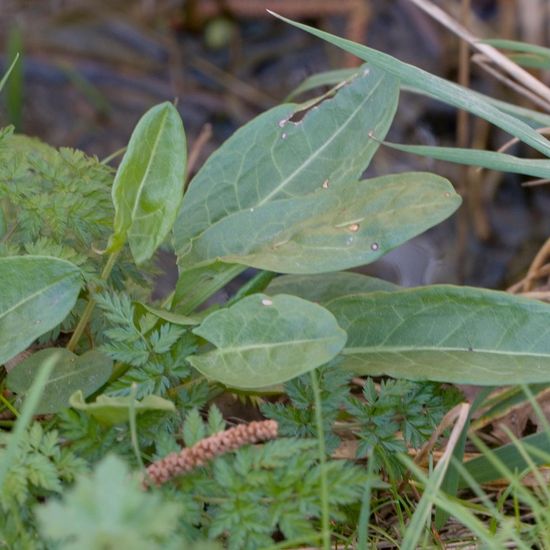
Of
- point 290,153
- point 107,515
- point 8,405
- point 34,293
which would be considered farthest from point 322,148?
point 107,515

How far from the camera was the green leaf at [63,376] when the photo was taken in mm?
1312

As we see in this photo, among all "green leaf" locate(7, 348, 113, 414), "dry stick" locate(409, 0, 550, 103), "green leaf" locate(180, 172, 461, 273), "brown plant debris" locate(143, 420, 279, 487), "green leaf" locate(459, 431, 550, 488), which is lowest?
"green leaf" locate(459, 431, 550, 488)

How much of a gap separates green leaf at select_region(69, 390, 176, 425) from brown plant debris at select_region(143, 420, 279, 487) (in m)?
0.07

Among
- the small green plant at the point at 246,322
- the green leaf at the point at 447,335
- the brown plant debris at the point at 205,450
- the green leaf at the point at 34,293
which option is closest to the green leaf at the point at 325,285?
the small green plant at the point at 246,322

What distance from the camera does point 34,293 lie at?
128 centimetres

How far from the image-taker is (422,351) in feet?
4.56

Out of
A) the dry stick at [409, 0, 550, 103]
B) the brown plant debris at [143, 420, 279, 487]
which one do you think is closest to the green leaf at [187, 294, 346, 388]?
the brown plant debris at [143, 420, 279, 487]

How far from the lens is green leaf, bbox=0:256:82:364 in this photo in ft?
4.17

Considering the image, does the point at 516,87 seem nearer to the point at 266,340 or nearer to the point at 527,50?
the point at 527,50

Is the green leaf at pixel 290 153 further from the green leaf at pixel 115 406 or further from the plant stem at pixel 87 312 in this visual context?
the green leaf at pixel 115 406

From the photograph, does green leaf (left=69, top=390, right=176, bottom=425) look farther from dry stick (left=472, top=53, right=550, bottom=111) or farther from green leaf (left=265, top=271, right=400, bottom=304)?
dry stick (left=472, top=53, right=550, bottom=111)

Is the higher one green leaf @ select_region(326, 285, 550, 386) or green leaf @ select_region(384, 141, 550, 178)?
green leaf @ select_region(384, 141, 550, 178)

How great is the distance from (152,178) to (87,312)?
0.76 feet

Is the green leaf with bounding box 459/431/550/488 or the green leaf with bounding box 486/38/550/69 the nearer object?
the green leaf with bounding box 459/431/550/488
